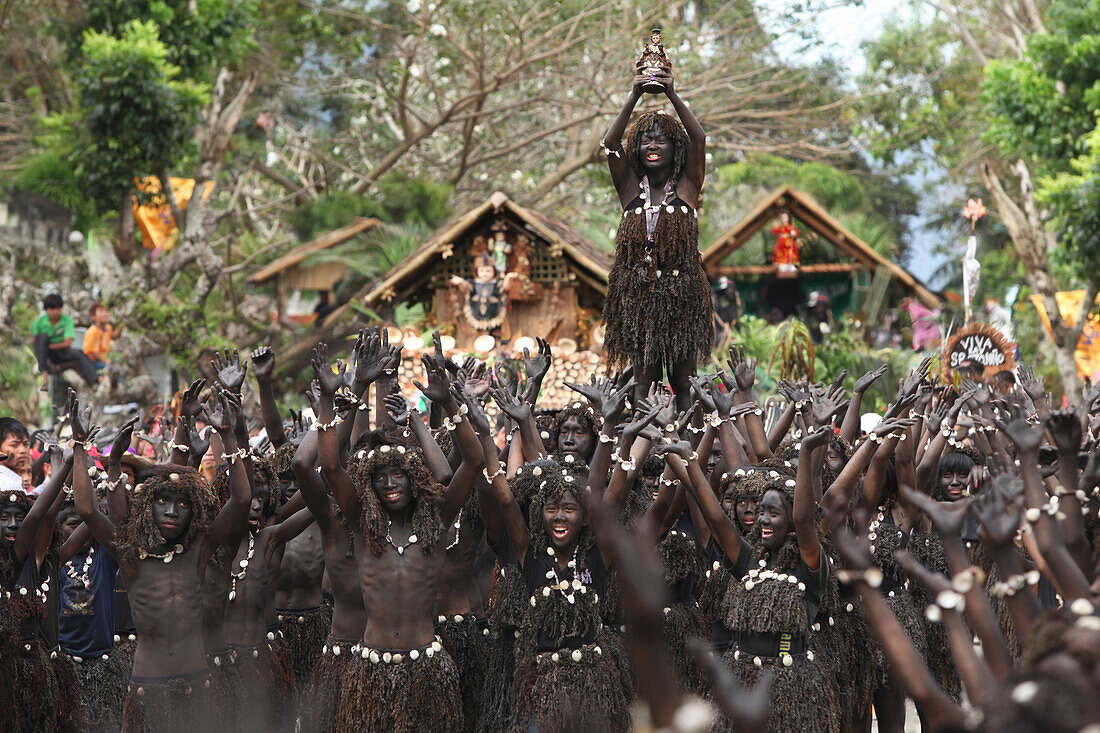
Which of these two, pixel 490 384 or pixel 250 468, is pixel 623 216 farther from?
pixel 250 468

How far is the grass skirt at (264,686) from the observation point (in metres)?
5.69

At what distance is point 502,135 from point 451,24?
370cm

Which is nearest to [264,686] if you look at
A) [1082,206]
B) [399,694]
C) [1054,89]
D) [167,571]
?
[167,571]

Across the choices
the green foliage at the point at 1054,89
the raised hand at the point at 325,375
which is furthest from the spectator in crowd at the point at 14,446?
the green foliage at the point at 1054,89

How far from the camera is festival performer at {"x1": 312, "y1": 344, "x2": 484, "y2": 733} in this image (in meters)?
5.02

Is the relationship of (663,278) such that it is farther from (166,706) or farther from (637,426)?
(166,706)

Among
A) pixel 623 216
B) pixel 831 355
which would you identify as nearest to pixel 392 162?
pixel 831 355

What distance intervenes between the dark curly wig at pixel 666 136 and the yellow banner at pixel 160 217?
11681mm

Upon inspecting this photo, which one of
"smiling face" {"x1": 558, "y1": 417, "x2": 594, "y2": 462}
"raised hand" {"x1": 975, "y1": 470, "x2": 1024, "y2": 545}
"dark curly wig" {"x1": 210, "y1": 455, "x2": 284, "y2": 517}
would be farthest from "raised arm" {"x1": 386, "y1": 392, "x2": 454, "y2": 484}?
"raised hand" {"x1": 975, "y1": 470, "x2": 1024, "y2": 545}

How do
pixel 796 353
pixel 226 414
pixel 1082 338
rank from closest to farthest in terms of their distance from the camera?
pixel 226 414, pixel 796 353, pixel 1082 338

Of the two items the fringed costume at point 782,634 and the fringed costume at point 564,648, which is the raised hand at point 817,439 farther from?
the fringed costume at point 564,648

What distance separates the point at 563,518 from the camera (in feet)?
16.5

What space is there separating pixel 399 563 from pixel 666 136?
110 inches

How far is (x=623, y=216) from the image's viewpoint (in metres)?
6.40
